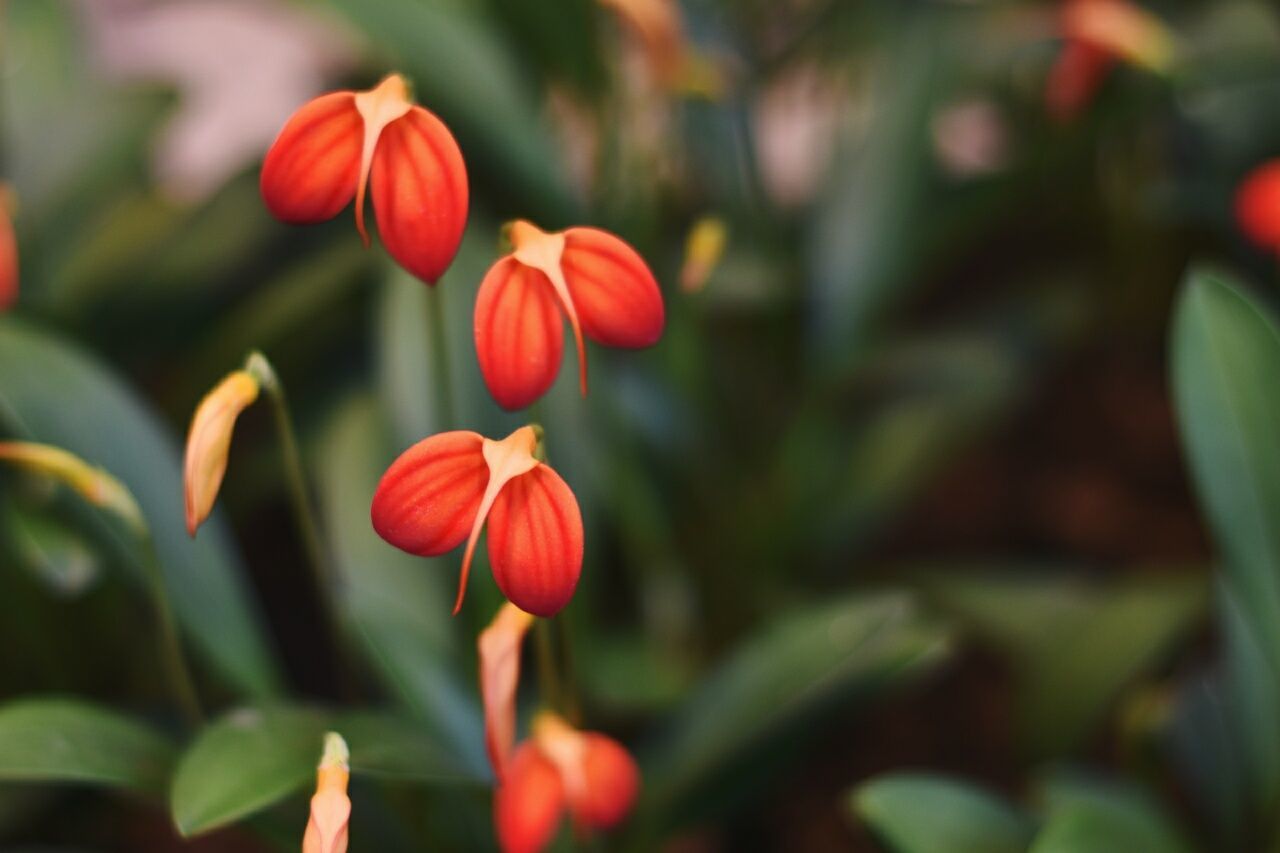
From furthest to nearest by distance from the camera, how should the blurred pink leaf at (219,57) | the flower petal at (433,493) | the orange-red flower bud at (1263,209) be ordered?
the blurred pink leaf at (219,57) < the orange-red flower bud at (1263,209) < the flower petal at (433,493)

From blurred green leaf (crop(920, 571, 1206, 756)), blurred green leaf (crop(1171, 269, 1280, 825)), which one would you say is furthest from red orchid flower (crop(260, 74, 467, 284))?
blurred green leaf (crop(920, 571, 1206, 756))

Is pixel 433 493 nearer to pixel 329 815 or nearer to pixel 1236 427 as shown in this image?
pixel 329 815

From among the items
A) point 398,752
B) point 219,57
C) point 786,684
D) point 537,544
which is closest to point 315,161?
point 537,544

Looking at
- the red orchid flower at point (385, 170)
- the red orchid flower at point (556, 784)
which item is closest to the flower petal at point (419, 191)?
the red orchid flower at point (385, 170)

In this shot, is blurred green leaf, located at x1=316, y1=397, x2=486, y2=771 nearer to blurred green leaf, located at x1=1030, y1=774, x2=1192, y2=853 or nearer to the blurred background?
the blurred background

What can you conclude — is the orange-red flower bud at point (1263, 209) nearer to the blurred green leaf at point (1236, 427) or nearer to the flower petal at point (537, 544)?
the blurred green leaf at point (1236, 427)
